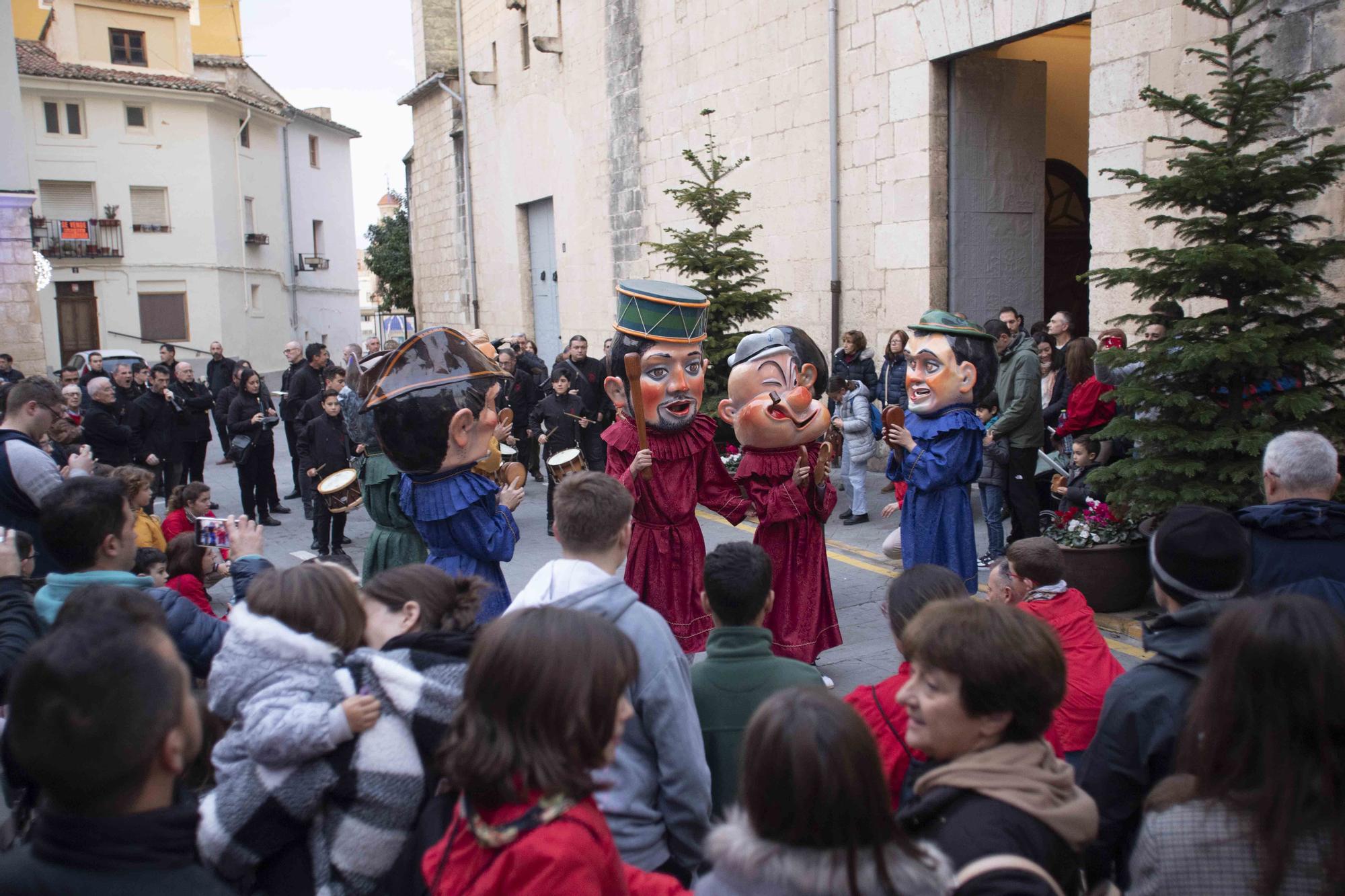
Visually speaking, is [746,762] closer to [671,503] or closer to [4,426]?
[671,503]

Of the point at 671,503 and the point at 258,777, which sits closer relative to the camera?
the point at 258,777

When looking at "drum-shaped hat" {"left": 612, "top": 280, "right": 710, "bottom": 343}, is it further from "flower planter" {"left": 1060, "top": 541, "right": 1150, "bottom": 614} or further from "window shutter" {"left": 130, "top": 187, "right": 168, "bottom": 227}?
"window shutter" {"left": 130, "top": 187, "right": 168, "bottom": 227}

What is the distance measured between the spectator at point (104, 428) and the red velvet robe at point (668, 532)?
6.91 meters

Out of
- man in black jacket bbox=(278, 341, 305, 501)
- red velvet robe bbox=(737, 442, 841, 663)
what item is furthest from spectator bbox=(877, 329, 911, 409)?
man in black jacket bbox=(278, 341, 305, 501)

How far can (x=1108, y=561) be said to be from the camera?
21.9 ft

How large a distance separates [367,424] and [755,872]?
18.5 ft

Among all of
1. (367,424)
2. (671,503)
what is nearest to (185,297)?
(367,424)

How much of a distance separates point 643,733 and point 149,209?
34.9 metres

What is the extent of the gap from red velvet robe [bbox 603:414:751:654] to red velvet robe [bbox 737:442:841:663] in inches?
9.2

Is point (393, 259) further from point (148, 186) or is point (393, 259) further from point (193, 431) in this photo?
point (193, 431)

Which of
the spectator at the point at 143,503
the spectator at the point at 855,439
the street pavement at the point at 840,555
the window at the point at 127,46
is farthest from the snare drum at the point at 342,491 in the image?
the window at the point at 127,46

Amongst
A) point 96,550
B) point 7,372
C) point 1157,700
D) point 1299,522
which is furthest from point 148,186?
point 1157,700

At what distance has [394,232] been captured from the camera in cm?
3722

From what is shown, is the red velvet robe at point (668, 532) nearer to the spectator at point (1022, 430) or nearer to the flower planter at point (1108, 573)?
the flower planter at point (1108, 573)
